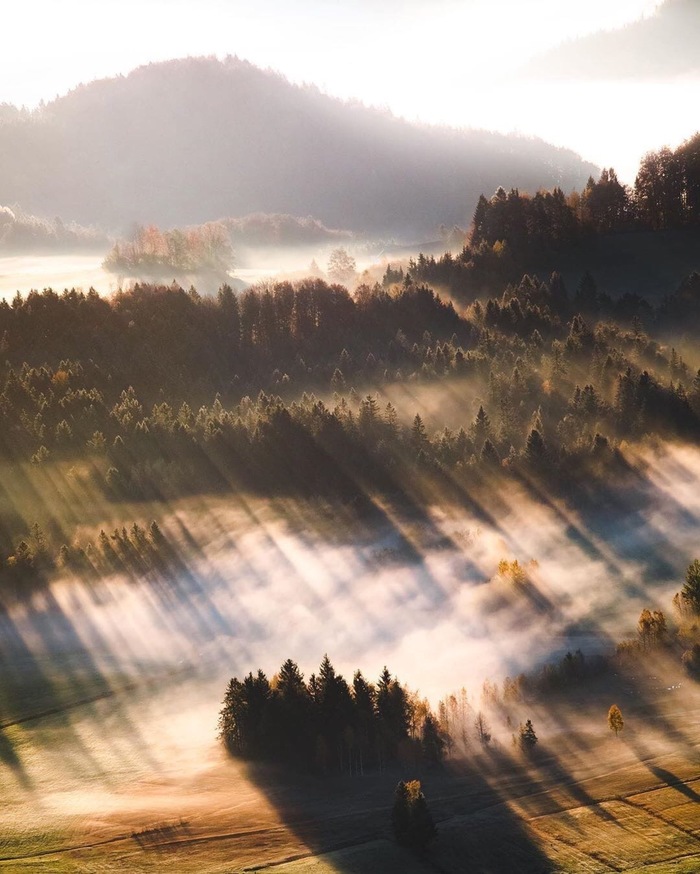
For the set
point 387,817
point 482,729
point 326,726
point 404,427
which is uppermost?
point 404,427

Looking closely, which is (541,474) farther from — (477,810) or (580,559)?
(477,810)

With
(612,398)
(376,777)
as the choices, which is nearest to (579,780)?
(376,777)

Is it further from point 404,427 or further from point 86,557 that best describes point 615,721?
point 86,557

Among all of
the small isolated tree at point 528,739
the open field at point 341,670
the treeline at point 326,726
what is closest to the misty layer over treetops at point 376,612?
the treeline at point 326,726

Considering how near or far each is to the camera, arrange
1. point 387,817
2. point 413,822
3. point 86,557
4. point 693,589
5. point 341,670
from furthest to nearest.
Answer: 1. point 86,557
2. point 341,670
3. point 693,589
4. point 387,817
5. point 413,822

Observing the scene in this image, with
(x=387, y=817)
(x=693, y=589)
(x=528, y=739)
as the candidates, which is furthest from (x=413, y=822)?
(x=693, y=589)

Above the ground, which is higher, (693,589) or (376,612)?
(693,589)

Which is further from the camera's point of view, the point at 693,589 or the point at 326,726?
the point at 693,589
